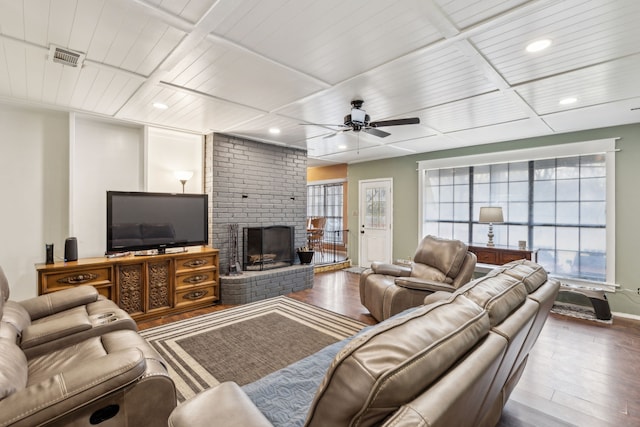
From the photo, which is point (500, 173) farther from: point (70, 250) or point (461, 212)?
point (70, 250)

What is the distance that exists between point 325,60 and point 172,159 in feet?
10.1

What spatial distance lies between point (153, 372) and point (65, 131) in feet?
12.1

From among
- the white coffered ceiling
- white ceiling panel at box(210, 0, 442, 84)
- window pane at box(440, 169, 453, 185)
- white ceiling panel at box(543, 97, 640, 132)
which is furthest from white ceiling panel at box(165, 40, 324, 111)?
window pane at box(440, 169, 453, 185)

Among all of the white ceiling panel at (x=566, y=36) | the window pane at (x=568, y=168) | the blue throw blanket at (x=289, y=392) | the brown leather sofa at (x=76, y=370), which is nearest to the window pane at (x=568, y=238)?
the window pane at (x=568, y=168)

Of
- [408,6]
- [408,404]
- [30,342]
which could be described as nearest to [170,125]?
[30,342]

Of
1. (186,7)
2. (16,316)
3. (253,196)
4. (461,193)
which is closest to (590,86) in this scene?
(461,193)

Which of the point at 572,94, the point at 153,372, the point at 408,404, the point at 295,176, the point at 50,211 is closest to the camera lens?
the point at 408,404

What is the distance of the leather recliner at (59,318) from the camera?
6.13ft

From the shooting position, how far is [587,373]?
2.56 m

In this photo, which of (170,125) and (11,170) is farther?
(170,125)

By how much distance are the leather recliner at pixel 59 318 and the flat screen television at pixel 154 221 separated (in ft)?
4.09

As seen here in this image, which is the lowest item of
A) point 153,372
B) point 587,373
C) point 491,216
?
point 587,373

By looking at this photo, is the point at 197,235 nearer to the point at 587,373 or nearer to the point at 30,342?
the point at 30,342

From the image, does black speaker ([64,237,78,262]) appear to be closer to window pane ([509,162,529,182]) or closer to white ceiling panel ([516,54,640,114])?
white ceiling panel ([516,54,640,114])
